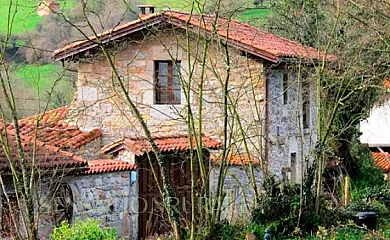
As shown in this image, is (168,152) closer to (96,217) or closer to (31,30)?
(96,217)

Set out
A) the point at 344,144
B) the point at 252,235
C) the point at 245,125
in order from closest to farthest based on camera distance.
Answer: the point at 252,235, the point at 245,125, the point at 344,144

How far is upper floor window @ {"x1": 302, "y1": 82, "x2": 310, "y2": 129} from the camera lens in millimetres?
20109

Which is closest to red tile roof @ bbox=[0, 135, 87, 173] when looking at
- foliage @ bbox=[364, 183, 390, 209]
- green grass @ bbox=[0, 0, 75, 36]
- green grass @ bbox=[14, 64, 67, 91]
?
green grass @ bbox=[14, 64, 67, 91]

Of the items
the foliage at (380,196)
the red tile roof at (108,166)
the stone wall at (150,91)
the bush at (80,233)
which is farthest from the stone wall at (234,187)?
the bush at (80,233)

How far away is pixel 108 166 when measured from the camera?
14523 mm

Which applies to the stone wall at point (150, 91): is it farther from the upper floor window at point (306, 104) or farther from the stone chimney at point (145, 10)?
the upper floor window at point (306, 104)

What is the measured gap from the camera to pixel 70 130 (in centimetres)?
1814

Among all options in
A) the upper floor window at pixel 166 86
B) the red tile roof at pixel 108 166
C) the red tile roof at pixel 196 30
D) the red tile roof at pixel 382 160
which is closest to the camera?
the red tile roof at pixel 108 166

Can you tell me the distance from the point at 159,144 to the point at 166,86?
2269mm

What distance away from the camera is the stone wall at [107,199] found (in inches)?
544

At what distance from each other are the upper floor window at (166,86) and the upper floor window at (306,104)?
3.68m

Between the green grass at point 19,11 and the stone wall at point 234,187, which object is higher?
the green grass at point 19,11

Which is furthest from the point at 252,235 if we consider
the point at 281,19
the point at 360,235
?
the point at 281,19

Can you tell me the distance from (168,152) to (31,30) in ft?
13.0
